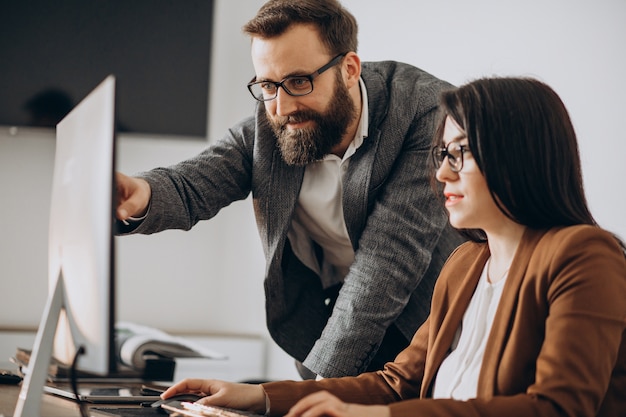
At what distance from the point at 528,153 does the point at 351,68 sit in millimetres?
824

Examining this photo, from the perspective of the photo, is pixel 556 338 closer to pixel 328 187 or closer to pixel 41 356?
pixel 41 356

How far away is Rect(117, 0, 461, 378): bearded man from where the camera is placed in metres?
1.77

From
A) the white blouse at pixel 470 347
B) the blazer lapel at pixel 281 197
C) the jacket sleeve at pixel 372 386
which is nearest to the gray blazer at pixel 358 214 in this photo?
the blazer lapel at pixel 281 197

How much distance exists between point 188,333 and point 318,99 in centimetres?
188

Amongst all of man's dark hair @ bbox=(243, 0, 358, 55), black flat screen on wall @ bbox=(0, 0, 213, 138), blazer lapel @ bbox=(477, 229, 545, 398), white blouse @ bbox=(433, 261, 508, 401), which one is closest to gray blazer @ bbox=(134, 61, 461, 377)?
man's dark hair @ bbox=(243, 0, 358, 55)

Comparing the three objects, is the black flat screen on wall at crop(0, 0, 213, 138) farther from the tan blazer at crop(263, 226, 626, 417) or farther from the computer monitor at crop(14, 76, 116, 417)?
the tan blazer at crop(263, 226, 626, 417)

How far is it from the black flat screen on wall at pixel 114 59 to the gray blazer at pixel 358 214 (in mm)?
1426

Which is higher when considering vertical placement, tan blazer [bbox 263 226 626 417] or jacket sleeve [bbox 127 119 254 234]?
jacket sleeve [bbox 127 119 254 234]

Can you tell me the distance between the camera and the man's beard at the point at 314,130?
1.87 m

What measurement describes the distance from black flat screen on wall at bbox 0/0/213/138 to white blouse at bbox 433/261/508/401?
2.16m

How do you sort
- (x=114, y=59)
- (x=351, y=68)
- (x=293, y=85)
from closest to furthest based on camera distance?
1. (x=293, y=85)
2. (x=351, y=68)
3. (x=114, y=59)

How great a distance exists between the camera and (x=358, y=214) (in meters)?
1.87

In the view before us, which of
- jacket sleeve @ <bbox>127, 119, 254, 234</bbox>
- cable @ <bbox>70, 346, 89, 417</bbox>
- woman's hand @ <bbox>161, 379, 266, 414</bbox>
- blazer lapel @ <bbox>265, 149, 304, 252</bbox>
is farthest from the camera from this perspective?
blazer lapel @ <bbox>265, 149, 304, 252</bbox>

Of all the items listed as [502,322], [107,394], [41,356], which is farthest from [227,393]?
[502,322]
